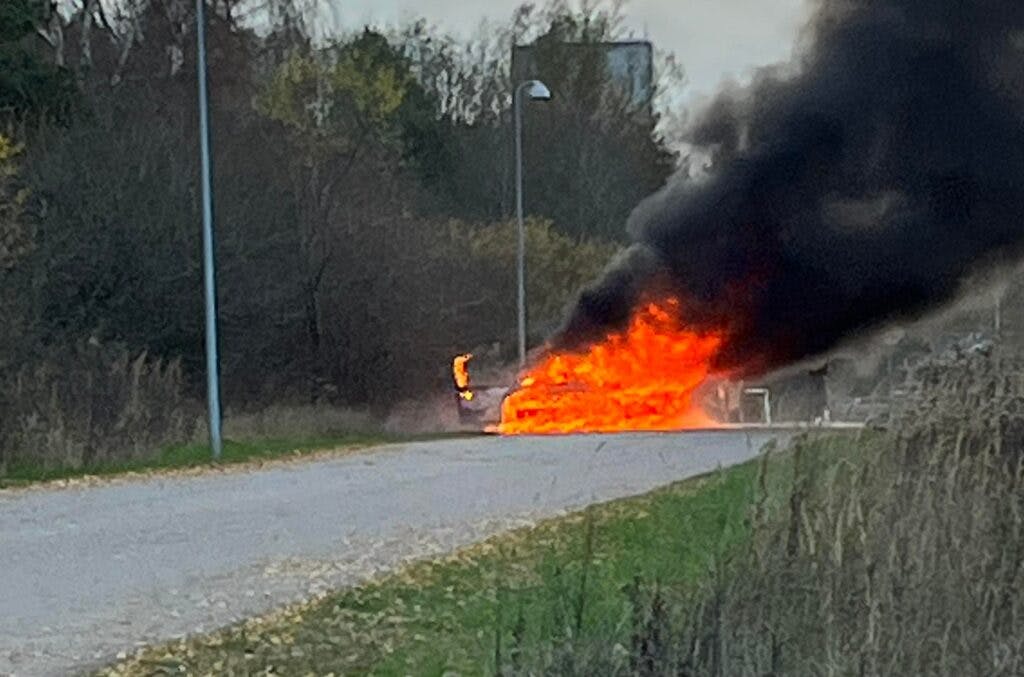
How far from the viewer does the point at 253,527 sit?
1709 cm

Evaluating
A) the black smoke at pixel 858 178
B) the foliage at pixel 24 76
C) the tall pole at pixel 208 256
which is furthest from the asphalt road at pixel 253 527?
the foliage at pixel 24 76

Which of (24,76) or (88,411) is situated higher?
(24,76)

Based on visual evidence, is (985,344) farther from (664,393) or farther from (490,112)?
(490,112)

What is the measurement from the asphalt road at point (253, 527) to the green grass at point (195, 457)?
4.43 feet

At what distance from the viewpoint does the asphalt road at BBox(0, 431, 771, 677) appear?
11570 mm

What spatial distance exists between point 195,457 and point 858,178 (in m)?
11.5

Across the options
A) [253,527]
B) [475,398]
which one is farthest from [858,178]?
[475,398]

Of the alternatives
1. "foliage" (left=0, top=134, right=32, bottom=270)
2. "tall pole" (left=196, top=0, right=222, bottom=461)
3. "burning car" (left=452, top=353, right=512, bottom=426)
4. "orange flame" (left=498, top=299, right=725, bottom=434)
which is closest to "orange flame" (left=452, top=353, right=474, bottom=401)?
"burning car" (left=452, top=353, right=512, bottom=426)

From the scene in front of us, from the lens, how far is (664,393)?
27.0m

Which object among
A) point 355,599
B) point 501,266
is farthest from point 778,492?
point 501,266

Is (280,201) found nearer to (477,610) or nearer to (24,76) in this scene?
(24,76)

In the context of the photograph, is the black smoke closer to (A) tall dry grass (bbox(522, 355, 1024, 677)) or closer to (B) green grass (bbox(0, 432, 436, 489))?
(B) green grass (bbox(0, 432, 436, 489))

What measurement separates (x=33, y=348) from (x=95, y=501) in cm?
889

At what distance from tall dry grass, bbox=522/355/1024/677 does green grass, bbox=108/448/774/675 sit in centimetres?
27
